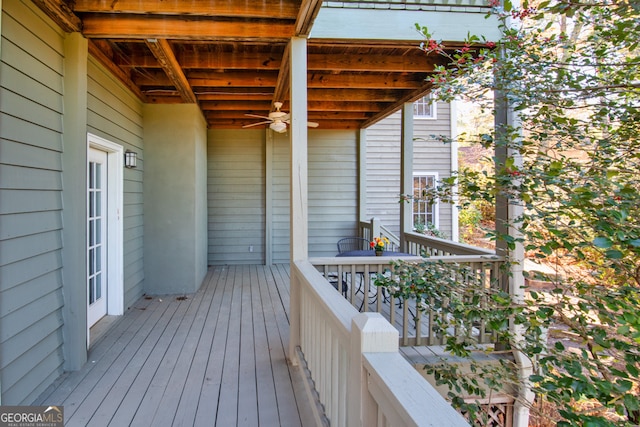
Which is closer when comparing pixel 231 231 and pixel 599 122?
pixel 599 122

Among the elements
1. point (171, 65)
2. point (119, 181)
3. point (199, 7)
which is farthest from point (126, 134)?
point (199, 7)

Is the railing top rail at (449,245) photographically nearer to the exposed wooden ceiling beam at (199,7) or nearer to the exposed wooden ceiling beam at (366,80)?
the exposed wooden ceiling beam at (366,80)

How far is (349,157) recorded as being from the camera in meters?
7.22

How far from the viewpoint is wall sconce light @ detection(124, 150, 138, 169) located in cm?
415

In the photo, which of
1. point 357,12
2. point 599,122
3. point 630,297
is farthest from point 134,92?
point 630,297

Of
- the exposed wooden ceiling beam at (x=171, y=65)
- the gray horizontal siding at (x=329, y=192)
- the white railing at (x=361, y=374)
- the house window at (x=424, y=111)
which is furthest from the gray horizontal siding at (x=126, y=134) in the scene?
the house window at (x=424, y=111)

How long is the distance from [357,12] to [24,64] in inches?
104

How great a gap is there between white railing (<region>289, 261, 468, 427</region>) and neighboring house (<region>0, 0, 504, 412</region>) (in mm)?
1097

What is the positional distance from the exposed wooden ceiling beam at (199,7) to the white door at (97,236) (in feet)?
4.43

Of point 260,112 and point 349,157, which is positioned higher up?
point 260,112

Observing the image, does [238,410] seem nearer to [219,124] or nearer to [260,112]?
[260,112]

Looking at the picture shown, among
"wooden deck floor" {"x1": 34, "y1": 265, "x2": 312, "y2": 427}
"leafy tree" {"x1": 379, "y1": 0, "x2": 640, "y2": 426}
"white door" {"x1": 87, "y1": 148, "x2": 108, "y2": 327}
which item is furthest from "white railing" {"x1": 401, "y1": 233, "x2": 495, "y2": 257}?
"white door" {"x1": 87, "y1": 148, "x2": 108, "y2": 327}

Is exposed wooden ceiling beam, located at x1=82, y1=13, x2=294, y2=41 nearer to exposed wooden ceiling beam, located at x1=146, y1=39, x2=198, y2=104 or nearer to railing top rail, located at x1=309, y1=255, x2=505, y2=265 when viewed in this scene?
exposed wooden ceiling beam, located at x1=146, y1=39, x2=198, y2=104

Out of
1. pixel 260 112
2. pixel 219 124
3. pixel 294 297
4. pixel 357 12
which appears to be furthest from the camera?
pixel 219 124
